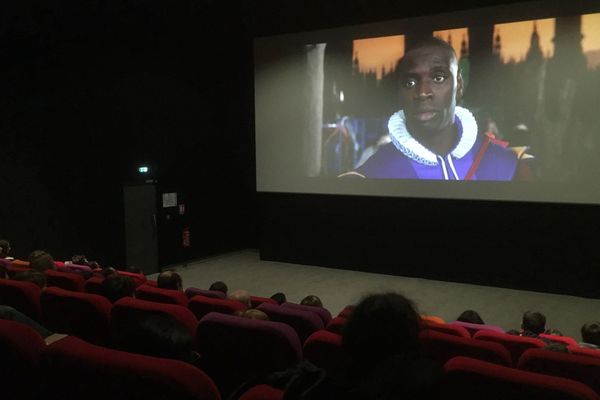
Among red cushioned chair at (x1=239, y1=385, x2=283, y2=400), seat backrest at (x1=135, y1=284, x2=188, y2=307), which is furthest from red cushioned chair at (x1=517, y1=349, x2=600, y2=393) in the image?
seat backrest at (x1=135, y1=284, x2=188, y2=307)

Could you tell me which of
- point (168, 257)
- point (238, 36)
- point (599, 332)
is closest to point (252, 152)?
point (238, 36)

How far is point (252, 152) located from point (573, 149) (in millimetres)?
5663

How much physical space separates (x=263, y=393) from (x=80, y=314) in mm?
1808

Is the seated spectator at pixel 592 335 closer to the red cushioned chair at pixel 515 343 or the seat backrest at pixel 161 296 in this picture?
the red cushioned chair at pixel 515 343

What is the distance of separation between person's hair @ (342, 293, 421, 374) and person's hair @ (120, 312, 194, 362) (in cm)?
63

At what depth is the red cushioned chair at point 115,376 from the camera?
129 centimetres

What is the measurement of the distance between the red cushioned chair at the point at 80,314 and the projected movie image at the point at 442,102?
514cm

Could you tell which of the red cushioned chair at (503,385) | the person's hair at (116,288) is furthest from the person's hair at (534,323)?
the person's hair at (116,288)

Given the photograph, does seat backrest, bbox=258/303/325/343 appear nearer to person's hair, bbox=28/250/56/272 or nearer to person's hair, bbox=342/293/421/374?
person's hair, bbox=342/293/421/374

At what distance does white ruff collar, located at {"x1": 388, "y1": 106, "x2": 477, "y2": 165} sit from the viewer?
6504mm

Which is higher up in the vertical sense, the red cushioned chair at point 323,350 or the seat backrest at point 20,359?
the seat backrest at point 20,359

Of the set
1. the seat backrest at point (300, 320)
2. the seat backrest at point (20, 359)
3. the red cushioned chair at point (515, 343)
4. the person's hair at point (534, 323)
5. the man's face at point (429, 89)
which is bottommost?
the person's hair at point (534, 323)

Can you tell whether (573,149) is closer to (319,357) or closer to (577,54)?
(577,54)

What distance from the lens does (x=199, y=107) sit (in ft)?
28.1
